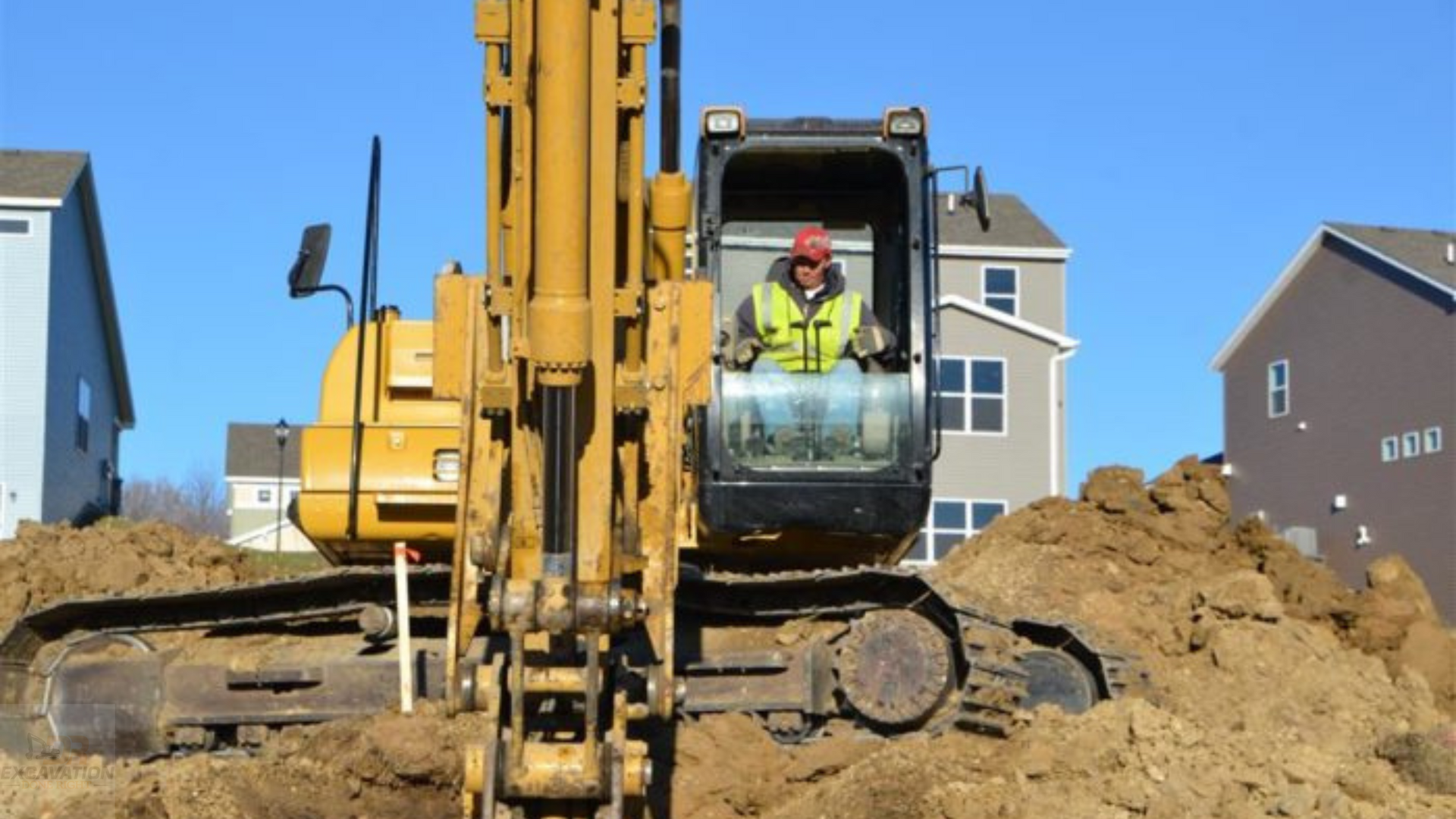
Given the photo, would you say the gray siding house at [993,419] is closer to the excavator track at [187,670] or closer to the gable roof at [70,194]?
the gable roof at [70,194]

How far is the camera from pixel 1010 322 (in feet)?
115

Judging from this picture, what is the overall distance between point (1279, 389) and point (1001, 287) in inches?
207

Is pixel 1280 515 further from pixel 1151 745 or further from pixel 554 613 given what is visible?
pixel 554 613

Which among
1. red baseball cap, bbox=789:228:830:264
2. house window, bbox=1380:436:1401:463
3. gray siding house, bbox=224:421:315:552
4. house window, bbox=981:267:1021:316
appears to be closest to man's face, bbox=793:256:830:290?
red baseball cap, bbox=789:228:830:264

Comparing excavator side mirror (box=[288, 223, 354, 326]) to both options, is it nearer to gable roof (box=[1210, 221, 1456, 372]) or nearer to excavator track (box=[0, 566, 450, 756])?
excavator track (box=[0, 566, 450, 756])

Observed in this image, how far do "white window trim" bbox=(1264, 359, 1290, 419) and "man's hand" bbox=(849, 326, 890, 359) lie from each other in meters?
27.4

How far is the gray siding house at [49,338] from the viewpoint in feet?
99.9

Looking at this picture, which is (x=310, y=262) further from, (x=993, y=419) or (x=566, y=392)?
(x=993, y=419)

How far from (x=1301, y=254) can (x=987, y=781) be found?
28.1m

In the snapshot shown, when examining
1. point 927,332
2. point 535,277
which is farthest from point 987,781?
point 535,277

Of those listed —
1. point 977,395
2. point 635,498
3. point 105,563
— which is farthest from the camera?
point 977,395

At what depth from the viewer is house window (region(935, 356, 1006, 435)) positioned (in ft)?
114

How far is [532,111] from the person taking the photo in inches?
283

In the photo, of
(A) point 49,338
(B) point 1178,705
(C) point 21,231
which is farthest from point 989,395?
(B) point 1178,705
